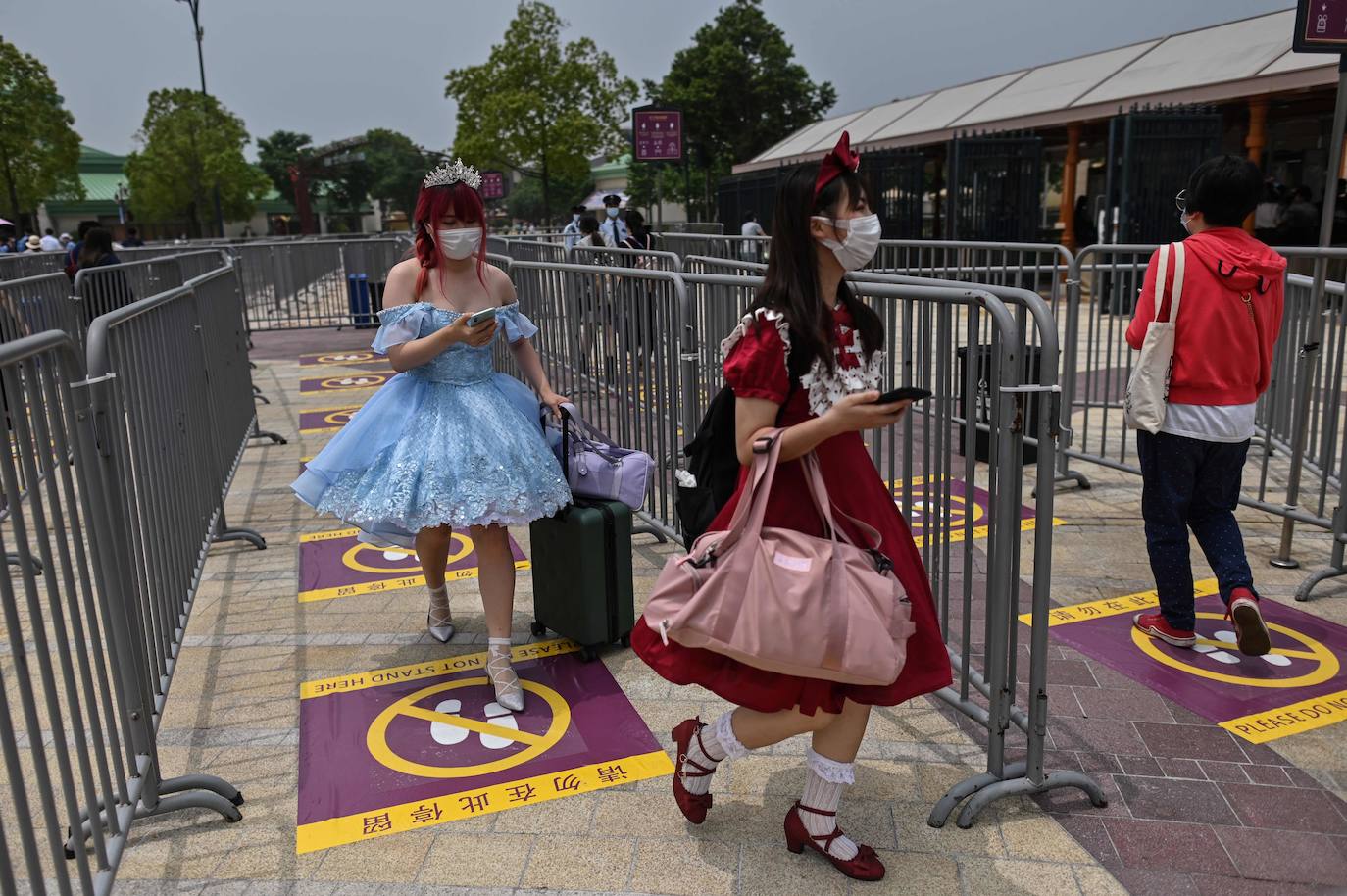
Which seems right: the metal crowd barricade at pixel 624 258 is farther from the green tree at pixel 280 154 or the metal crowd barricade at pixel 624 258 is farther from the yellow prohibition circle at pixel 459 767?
the green tree at pixel 280 154

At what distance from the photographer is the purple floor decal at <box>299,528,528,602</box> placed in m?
5.14

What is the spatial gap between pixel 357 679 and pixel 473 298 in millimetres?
1591

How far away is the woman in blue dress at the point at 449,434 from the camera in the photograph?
361 cm

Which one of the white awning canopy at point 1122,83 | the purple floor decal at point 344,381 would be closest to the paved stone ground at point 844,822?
the purple floor decal at point 344,381

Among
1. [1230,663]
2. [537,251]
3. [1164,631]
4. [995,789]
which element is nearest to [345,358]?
[537,251]

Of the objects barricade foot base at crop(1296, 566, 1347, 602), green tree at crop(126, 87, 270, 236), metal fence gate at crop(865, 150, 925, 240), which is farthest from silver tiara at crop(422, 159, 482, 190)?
green tree at crop(126, 87, 270, 236)

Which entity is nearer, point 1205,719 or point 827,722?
point 827,722

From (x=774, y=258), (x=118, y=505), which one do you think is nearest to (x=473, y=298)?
Result: (x=118, y=505)

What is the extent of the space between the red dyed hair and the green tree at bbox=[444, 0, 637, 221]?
32616 millimetres

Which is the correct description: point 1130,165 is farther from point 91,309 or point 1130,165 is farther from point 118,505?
point 118,505

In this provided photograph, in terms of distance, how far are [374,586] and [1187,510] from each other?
3792 mm

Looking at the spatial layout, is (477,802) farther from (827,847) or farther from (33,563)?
(33,563)

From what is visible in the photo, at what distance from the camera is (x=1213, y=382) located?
3.80 meters

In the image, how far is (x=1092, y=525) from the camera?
223 inches
